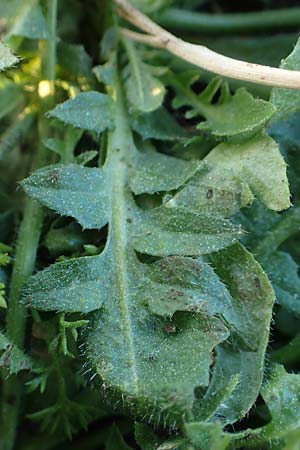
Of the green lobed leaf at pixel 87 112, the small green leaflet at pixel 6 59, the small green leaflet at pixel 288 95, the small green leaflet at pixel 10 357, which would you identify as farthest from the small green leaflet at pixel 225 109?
the small green leaflet at pixel 10 357

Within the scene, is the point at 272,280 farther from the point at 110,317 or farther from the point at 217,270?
the point at 110,317

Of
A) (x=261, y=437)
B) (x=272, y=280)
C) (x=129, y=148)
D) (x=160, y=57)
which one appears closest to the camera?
(x=261, y=437)

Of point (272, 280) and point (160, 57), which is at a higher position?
point (160, 57)

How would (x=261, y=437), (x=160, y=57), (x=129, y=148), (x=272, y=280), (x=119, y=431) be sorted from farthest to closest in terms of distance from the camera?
(x=160, y=57)
(x=129, y=148)
(x=272, y=280)
(x=119, y=431)
(x=261, y=437)

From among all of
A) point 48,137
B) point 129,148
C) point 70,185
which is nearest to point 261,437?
point 70,185

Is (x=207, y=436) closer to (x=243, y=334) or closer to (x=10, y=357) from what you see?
(x=243, y=334)

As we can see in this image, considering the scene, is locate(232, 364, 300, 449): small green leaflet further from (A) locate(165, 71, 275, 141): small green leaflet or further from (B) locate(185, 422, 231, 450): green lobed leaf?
(A) locate(165, 71, 275, 141): small green leaflet

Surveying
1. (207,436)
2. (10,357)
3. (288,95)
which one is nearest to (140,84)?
(288,95)
